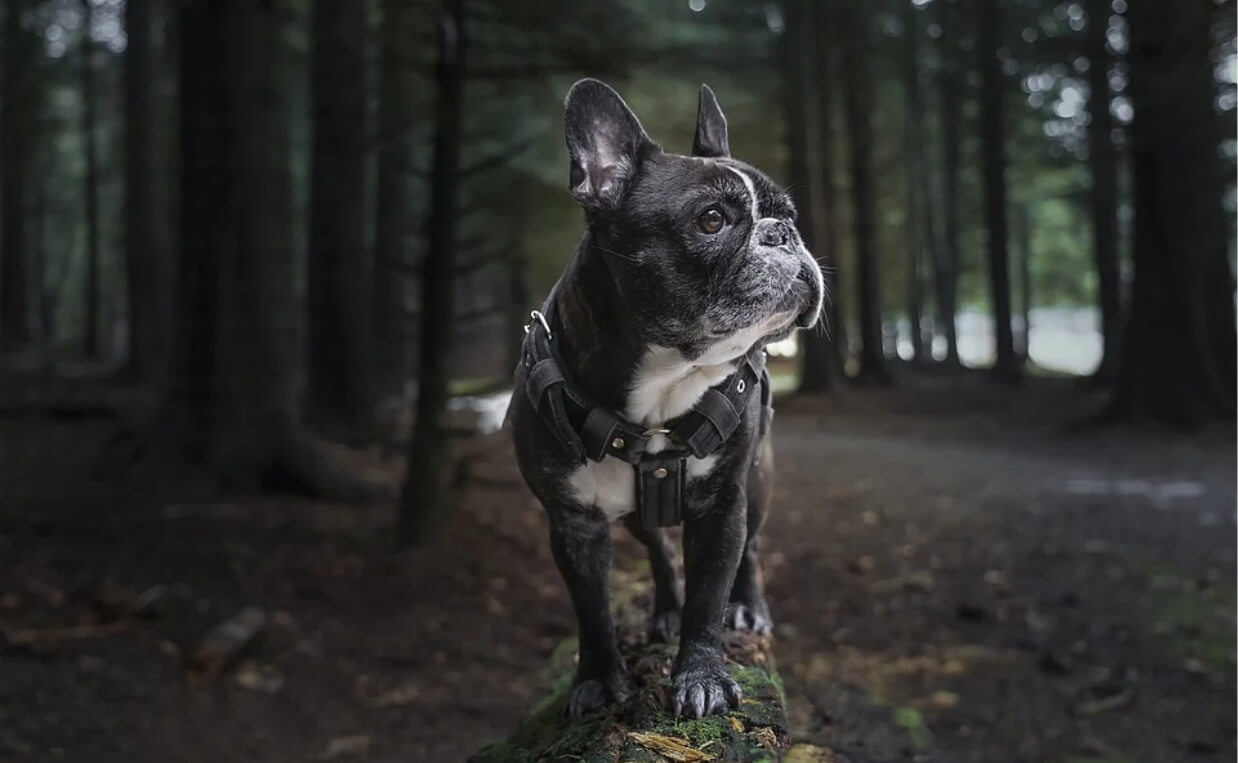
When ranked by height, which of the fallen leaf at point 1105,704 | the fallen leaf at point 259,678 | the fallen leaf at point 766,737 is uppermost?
the fallen leaf at point 766,737

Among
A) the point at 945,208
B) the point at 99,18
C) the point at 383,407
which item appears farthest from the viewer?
the point at 99,18

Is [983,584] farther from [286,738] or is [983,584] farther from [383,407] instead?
[383,407]

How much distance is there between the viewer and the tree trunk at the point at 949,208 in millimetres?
7414

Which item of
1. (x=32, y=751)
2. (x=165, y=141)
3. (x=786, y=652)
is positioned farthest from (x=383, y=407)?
(x=165, y=141)

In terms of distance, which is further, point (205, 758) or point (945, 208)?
point (945, 208)

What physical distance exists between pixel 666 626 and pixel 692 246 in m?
0.99

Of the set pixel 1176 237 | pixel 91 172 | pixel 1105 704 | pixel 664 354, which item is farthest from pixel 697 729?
pixel 91 172

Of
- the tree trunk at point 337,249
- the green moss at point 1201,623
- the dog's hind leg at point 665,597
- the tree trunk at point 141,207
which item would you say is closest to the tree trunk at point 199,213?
the tree trunk at point 337,249

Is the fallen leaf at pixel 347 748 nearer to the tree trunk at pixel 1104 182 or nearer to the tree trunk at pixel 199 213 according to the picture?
the tree trunk at pixel 199 213

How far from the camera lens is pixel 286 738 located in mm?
3715

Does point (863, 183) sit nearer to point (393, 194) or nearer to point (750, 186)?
point (393, 194)

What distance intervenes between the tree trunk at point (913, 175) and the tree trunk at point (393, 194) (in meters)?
2.22

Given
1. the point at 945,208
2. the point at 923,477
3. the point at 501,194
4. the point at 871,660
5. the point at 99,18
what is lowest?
the point at 871,660

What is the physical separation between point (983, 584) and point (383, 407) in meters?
5.04
